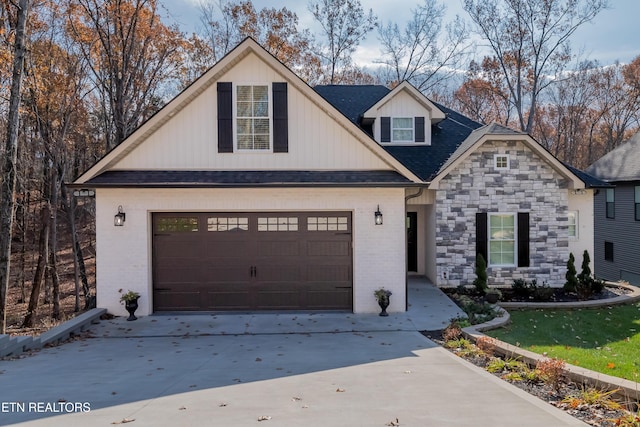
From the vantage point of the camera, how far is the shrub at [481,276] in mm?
12859

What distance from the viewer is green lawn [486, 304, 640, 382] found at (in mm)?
7195

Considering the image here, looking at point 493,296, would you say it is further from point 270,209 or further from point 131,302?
point 131,302

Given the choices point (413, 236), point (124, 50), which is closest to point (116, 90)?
point (124, 50)

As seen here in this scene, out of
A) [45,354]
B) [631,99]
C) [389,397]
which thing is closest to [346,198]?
[389,397]

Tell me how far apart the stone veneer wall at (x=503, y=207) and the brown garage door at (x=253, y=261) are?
4214mm

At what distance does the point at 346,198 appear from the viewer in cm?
1090

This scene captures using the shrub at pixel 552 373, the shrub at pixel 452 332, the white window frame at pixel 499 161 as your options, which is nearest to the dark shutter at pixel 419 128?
the white window frame at pixel 499 161

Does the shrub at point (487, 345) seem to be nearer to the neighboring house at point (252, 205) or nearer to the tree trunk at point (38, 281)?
the neighboring house at point (252, 205)

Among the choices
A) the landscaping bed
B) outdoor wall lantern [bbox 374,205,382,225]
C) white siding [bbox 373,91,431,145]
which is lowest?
the landscaping bed

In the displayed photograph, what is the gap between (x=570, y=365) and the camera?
6340 mm

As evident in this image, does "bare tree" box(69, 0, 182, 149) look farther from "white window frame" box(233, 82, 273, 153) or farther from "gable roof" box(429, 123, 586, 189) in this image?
"gable roof" box(429, 123, 586, 189)

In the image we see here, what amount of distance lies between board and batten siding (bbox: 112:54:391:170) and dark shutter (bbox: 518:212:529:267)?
5.50 metres

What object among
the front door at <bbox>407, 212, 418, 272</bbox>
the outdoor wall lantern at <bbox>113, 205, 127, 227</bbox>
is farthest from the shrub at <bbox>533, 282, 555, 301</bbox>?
the outdoor wall lantern at <bbox>113, 205, 127, 227</bbox>

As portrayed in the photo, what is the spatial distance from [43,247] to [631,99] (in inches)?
1523
